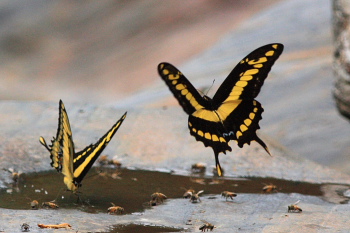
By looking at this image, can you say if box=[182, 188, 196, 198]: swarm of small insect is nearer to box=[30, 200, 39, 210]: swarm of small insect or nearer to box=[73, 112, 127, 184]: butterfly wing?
box=[73, 112, 127, 184]: butterfly wing

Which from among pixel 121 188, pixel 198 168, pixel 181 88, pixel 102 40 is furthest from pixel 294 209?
pixel 102 40

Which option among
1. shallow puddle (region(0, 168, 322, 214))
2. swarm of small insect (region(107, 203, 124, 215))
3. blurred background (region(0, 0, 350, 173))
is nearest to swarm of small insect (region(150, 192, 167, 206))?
shallow puddle (region(0, 168, 322, 214))

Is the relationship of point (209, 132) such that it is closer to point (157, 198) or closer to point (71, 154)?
point (157, 198)

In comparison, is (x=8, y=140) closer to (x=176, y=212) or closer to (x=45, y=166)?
(x=45, y=166)

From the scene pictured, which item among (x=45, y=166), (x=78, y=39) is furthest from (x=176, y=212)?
(x=78, y=39)

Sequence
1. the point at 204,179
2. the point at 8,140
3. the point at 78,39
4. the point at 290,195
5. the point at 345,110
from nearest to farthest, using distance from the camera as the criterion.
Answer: the point at 290,195 → the point at 204,179 → the point at 8,140 → the point at 345,110 → the point at 78,39

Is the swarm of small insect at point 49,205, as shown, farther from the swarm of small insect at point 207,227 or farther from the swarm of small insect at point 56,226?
the swarm of small insect at point 207,227

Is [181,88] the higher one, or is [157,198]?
[181,88]
